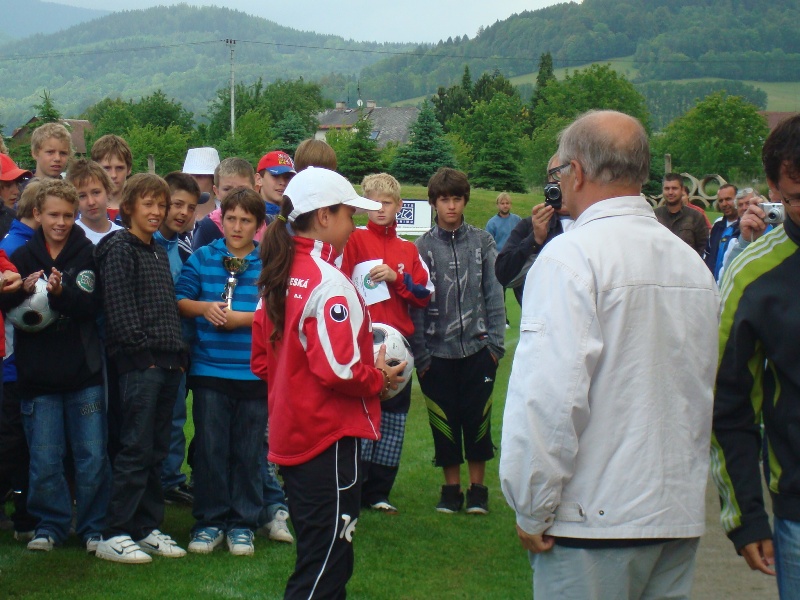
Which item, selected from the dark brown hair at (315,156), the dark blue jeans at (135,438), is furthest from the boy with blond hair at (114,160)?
the dark blue jeans at (135,438)

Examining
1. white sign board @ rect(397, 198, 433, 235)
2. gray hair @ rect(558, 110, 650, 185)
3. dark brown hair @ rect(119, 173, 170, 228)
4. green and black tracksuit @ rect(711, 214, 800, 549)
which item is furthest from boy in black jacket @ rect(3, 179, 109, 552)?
white sign board @ rect(397, 198, 433, 235)

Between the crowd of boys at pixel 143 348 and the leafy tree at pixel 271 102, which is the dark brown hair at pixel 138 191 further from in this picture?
the leafy tree at pixel 271 102

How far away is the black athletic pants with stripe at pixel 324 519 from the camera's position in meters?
4.16

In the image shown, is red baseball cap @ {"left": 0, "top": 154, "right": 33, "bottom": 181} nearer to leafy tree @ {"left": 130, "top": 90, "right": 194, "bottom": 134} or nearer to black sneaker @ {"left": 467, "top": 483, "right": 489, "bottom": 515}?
black sneaker @ {"left": 467, "top": 483, "right": 489, "bottom": 515}

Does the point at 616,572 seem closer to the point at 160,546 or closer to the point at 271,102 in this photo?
the point at 160,546

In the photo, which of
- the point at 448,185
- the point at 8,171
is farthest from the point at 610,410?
the point at 8,171

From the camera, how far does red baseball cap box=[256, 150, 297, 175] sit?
7363mm

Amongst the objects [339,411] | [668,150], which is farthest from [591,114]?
[668,150]

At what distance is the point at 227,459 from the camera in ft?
20.2

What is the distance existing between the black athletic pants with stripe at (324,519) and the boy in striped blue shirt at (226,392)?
1823mm

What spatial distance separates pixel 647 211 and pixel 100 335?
3.85m

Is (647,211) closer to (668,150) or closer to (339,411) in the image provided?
(339,411)

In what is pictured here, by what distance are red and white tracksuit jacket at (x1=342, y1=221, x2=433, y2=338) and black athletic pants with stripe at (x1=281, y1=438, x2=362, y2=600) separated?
259 centimetres

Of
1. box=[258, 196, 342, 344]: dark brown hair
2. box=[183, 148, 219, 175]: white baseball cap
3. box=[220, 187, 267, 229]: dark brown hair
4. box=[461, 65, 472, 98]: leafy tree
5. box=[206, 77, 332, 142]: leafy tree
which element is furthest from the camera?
box=[461, 65, 472, 98]: leafy tree
